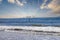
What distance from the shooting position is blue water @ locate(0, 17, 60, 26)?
113 inches

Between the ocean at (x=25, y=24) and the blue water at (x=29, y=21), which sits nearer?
the ocean at (x=25, y=24)

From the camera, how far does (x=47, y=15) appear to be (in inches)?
116

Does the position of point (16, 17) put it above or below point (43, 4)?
below

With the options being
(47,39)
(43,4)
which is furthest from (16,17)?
(47,39)

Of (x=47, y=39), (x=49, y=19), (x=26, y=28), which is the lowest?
(x=47, y=39)

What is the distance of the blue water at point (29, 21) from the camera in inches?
113

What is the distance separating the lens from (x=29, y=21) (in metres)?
2.95

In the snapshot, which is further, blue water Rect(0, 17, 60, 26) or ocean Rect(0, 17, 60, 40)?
blue water Rect(0, 17, 60, 26)

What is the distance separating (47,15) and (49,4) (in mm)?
241

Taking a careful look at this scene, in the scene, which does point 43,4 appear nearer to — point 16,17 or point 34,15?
point 34,15

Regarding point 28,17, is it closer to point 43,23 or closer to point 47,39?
point 43,23

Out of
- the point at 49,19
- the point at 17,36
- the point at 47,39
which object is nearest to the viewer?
the point at 47,39

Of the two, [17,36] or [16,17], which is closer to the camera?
[17,36]

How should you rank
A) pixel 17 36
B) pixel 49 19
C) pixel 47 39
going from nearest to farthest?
pixel 47 39 → pixel 17 36 → pixel 49 19
